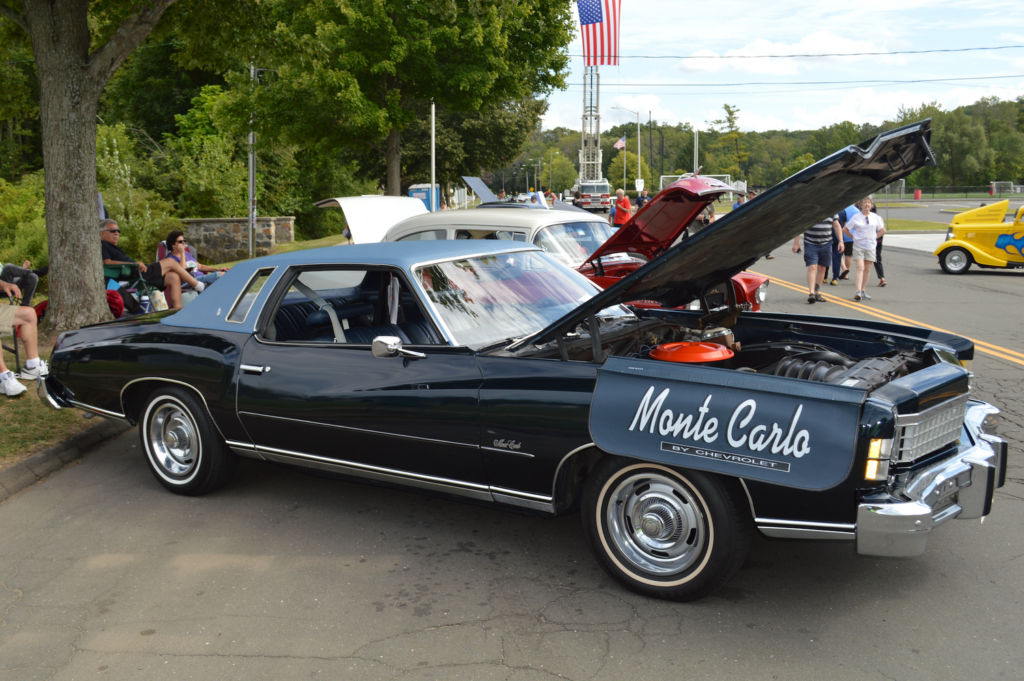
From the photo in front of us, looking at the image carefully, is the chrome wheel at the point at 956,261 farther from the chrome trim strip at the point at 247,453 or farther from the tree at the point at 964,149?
the tree at the point at 964,149

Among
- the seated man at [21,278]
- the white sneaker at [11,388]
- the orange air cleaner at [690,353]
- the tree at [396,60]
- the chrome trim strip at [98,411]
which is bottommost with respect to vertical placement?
the white sneaker at [11,388]

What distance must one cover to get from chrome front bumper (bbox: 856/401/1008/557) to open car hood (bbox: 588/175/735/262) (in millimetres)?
3938

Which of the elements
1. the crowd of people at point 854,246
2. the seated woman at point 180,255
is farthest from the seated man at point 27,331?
the crowd of people at point 854,246

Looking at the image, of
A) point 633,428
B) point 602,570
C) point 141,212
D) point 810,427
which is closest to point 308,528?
point 602,570

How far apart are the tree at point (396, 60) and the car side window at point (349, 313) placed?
12714 millimetres

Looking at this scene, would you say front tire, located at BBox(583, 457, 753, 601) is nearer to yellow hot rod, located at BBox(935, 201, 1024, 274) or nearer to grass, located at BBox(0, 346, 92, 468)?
grass, located at BBox(0, 346, 92, 468)

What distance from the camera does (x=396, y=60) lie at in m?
18.1

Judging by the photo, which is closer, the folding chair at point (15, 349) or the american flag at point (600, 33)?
the folding chair at point (15, 349)

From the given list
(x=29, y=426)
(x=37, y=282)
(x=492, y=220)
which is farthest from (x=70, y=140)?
(x=492, y=220)

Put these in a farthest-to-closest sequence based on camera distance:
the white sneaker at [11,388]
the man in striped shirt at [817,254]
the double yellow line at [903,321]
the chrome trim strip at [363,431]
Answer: the man in striped shirt at [817,254] → the double yellow line at [903,321] → the white sneaker at [11,388] → the chrome trim strip at [363,431]

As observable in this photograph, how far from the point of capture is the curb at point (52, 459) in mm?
5293

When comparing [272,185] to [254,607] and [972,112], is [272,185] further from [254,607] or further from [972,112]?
[972,112]

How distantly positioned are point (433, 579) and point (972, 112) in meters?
123

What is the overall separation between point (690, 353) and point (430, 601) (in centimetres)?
173
